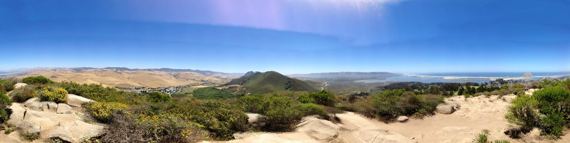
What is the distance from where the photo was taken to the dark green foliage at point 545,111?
6762 millimetres

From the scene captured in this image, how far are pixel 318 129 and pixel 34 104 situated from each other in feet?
39.9

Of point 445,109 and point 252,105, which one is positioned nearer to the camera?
point 252,105

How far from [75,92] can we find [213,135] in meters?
10.3

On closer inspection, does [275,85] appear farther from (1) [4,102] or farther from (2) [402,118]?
(1) [4,102]

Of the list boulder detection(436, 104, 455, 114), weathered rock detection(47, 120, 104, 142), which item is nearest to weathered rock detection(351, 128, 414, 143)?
boulder detection(436, 104, 455, 114)

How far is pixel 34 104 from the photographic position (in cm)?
809

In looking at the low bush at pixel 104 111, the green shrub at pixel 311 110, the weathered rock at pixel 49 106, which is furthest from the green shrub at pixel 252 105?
the weathered rock at pixel 49 106

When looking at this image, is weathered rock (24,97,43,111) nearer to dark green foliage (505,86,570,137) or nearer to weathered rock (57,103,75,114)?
weathered rock (57,103,75,114)

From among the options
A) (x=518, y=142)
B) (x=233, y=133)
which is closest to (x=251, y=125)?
(x=233, y=133)

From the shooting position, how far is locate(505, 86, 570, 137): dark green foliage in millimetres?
6762

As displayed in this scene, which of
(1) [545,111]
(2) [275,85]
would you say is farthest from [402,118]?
(2) [275,85]

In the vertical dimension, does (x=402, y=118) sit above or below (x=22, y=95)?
below

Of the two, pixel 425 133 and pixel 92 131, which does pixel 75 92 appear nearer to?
pixel 92 131

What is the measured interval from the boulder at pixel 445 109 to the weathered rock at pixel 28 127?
1949cm
